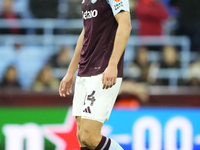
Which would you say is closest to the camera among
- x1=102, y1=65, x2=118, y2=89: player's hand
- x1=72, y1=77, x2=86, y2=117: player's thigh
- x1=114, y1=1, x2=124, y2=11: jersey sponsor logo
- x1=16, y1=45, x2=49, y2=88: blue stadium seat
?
x1=102, y1=65, x2=118, y2=89: player's hand

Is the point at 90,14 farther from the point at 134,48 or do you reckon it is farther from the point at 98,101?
the point at 134,48

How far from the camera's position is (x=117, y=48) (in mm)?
3250

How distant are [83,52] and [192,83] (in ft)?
14.7

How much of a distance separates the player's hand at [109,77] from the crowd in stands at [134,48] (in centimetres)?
330

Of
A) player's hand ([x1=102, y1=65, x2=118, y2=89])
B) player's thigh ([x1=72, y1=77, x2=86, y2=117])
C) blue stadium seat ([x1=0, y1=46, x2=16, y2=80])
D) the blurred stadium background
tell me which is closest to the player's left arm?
player's hand ([x1=102, y1=65, x2=118, y2=89])

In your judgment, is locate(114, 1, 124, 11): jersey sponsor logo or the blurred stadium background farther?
the blurred stadium background

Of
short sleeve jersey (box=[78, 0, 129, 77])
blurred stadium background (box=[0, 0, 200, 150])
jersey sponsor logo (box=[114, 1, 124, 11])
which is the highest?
jersey sponsor logo (box=[114, 1, 124, 11])

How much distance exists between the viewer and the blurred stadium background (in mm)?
5656

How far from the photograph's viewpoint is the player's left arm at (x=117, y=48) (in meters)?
3.18

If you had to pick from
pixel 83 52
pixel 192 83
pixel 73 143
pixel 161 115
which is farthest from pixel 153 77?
pixel 83 52

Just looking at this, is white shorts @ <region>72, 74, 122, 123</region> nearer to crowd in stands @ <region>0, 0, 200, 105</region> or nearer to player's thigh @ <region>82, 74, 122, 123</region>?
player's thigh @ <region>82, 74, 122, 123</region>

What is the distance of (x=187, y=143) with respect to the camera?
5656mm

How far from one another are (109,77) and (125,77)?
4.25 meters

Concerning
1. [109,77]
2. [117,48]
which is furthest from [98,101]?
[117,48]
